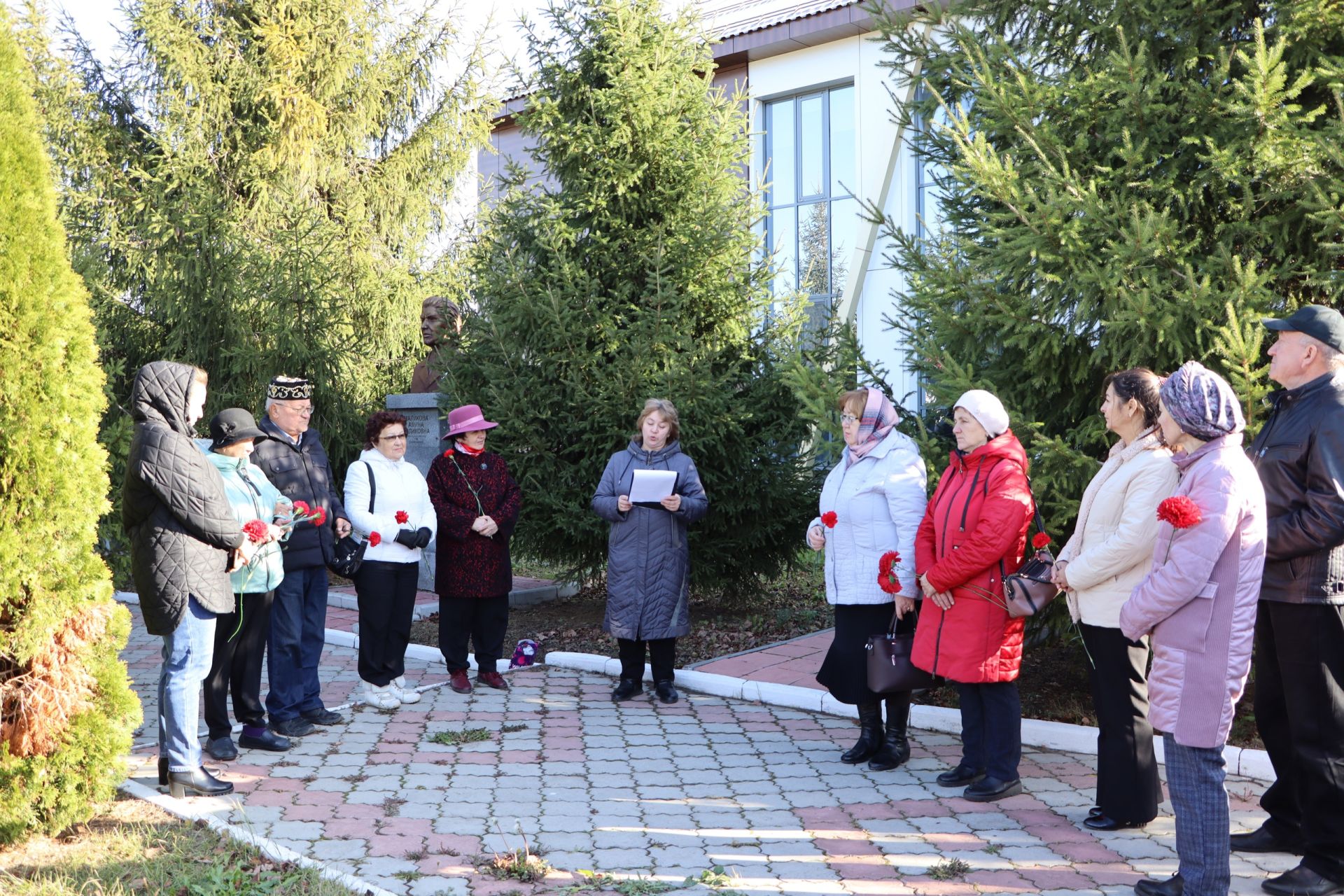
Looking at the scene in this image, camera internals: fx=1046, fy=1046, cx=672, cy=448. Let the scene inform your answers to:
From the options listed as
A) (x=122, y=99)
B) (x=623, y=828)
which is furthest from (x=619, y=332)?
(x=122, y=99)

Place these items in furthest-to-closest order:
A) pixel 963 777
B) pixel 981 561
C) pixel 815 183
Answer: pixel 815 183 < pixel 963 777 < pixel 981 561

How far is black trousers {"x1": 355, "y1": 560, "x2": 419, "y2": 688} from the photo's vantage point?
6.41m

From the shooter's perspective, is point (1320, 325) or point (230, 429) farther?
point (230, 429)

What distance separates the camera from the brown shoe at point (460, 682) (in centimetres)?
705

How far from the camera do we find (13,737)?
429cm

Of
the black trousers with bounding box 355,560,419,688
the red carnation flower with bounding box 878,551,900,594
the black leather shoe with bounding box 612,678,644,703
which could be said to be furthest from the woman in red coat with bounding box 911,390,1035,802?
the black trousers with bounding box 355,560,419,688

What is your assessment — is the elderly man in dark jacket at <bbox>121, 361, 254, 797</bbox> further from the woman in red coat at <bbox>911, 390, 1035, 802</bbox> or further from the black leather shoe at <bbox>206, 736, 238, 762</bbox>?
the woman in red coat at <bbox>911, 390, 1035, 802</bbox>

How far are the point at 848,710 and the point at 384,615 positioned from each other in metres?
2.93

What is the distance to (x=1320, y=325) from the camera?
3934 millimetres

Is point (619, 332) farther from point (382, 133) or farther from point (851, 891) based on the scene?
point (382, 133)

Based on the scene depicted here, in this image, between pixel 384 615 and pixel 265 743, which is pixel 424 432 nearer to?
pixel 384 615

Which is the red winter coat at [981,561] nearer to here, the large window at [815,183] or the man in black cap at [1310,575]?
the man in black cap at [1310,575]

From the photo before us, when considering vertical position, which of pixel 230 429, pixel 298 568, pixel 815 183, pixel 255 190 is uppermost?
pixel 815 183

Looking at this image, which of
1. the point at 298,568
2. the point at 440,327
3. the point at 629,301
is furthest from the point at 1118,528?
the point at 440,327
